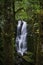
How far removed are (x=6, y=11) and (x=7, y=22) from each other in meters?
0.33

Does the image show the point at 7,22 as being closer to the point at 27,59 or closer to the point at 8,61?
the point at 8,61

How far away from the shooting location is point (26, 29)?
1627 centimetres

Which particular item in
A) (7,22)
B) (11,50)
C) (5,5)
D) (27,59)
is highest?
(5,5)

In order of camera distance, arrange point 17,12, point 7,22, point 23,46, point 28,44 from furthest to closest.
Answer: point 23,46 < point 28,44 < point 17,12 < point 7,22

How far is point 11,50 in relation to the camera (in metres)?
6.54

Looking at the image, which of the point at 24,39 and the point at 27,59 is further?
the point at 24,39

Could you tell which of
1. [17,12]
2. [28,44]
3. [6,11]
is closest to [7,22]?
[6,11]

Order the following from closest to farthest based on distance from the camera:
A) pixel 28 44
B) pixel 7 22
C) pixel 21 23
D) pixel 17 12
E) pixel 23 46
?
1. pixel 7 22
2. pixel 17 12
3. pixel 28 44
4. pixel 23 46
5. pixel 21 23

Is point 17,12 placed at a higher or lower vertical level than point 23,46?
higher

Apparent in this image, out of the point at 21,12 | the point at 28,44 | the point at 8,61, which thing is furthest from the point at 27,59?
the point at 8,61

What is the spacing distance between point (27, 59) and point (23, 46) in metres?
4.57

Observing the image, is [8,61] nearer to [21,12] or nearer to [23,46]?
[21,12]

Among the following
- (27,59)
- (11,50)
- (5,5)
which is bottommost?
(27,59)

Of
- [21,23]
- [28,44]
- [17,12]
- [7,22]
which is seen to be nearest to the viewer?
A: [7,22]
